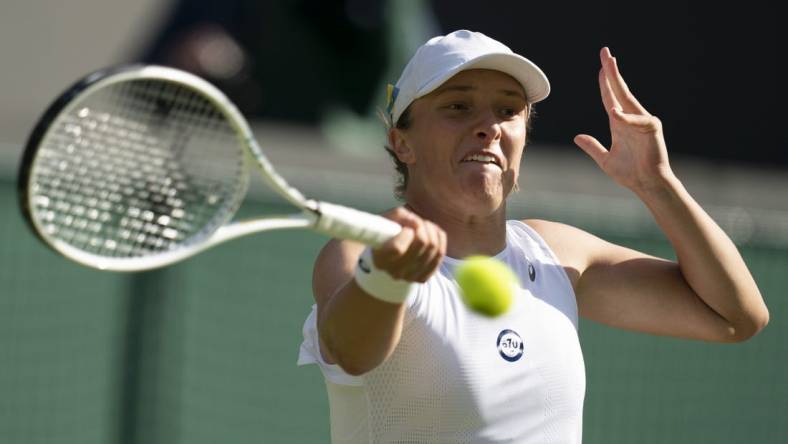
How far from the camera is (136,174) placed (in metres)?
3.01

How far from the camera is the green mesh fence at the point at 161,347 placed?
594 centimetres

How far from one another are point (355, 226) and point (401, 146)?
2.28ft

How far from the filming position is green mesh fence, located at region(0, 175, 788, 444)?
19.5 ft

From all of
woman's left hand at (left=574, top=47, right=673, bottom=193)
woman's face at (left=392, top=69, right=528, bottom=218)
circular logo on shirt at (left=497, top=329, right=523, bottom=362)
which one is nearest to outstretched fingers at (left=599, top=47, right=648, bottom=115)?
woman's left hand at (left=574, top=47, right=673, bottom=193)

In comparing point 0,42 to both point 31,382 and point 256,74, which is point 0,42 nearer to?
point 256,74

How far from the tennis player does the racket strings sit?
334mm

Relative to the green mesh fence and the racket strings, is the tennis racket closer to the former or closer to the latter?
the racket strings

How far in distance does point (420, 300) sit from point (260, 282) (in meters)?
3.23

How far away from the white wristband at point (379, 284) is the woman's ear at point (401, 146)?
2.07ft

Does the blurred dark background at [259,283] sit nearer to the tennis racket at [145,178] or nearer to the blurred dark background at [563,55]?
the blurred dark background at [563,55]

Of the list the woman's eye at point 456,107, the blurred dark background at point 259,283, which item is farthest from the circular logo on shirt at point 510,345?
the blurred dark background at point 259,283

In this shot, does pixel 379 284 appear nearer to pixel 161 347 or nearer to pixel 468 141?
pixel 468 141

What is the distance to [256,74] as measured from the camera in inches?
407

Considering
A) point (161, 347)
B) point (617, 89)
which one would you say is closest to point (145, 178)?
point (617, 89)
